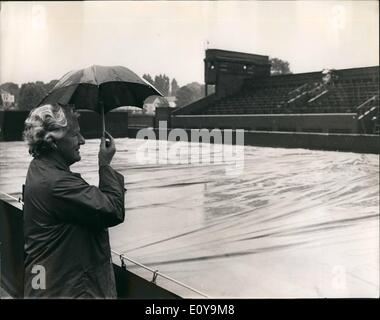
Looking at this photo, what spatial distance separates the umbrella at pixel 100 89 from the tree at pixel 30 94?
35.0 inches

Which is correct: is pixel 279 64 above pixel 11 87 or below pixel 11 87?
above

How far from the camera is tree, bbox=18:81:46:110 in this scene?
3.00 m

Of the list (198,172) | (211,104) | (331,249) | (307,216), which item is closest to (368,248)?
(331,249)

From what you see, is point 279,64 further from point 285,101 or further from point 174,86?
point 285,101

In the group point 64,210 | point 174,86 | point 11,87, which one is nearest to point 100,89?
point 64,210

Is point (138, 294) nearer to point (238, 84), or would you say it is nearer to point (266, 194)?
point (266, 194)

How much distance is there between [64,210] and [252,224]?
3.05 meters

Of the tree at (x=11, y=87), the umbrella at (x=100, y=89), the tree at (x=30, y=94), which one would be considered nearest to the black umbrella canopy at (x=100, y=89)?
the umbrella at (x=100, y=89)

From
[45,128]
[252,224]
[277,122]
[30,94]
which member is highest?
[277,122]

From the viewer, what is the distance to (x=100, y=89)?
210cm

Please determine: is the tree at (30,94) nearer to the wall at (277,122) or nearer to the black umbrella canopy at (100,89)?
the black umbrella canopy at (100,89)

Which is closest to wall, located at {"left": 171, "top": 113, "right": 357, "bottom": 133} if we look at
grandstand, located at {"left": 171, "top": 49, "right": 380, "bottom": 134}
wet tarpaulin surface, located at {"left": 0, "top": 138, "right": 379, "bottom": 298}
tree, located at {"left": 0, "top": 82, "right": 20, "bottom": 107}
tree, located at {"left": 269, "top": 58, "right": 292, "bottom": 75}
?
grandstand, located at {"left": 171, "top": 49, "right": 380, "bottom": 134}

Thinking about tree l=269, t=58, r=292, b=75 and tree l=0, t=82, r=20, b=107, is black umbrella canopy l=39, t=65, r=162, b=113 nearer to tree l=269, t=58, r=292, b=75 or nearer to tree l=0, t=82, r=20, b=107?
tree l=0, t=82, r=20, b=107

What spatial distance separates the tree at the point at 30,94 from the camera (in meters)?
3.00
